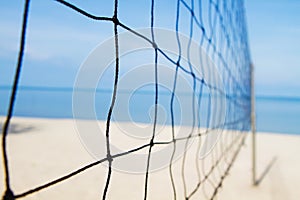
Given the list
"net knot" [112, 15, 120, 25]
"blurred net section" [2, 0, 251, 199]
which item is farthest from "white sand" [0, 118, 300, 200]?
"net knot" [112, 15, 120, 25]

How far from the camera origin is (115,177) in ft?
6.65

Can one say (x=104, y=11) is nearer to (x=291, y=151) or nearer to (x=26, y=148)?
(x=26, y=148)

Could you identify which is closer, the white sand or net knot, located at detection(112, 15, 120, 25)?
net knot, located at detection(112, 15, 120, 25)

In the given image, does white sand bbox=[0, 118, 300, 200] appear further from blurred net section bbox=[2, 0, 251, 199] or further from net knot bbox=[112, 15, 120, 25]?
net knot bbox=[112, 15, 120, 25]

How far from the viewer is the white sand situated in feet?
5.72

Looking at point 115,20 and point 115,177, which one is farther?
point 115,177

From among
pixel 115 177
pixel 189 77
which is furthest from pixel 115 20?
pixel 115 177

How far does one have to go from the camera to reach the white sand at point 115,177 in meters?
1.74

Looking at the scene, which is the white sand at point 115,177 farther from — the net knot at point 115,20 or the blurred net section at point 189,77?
the net knot at point 115,20

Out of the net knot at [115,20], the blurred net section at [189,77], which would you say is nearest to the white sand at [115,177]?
the blurred net section at [189,77]

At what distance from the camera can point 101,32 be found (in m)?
0.95

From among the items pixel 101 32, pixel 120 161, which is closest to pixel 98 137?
pixel 120 161

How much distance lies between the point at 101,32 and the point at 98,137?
1934 millimetres

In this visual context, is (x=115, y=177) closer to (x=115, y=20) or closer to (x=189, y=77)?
(x=189, y=77)
